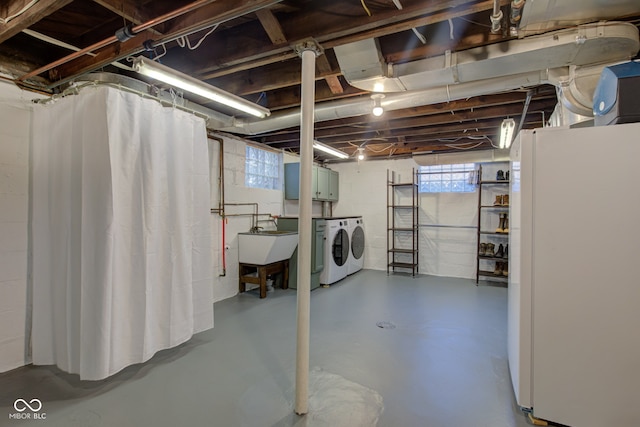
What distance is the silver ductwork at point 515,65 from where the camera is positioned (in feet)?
5.71

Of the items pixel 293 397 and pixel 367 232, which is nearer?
pixel 293 397

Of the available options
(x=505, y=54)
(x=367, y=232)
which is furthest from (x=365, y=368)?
(x=367, y=232)

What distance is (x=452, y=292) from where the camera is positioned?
4672mm

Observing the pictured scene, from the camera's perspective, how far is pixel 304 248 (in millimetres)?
1929

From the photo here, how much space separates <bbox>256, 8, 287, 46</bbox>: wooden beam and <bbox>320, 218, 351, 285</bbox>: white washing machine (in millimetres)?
3219

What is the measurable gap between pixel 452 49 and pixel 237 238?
354 centimetres

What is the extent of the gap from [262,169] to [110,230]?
3.15 metres

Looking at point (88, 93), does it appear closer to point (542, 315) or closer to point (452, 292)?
point (542, 315)

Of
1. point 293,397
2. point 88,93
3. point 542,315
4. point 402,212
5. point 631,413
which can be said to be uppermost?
point 88,93

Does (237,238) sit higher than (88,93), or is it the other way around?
(88,93)

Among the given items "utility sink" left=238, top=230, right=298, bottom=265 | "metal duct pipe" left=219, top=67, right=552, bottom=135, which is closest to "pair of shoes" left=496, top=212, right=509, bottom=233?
"metal duct pipe" left=219, top=67, right=552, bottom=135

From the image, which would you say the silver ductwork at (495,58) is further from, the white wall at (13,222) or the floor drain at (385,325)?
the white wall at (13,222)

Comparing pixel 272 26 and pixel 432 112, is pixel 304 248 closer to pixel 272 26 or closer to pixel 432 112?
pixel 272 26

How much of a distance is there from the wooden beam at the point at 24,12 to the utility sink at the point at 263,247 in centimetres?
292
